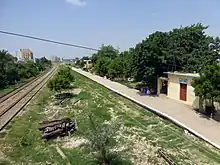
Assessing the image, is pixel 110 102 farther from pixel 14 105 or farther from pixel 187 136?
pixel 187 136

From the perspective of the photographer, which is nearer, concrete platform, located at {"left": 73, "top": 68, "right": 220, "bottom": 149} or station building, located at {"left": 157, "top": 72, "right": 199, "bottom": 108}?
concrete platform, located at {"left": 73, "top": 68, "right": 220, "bottom": 149}

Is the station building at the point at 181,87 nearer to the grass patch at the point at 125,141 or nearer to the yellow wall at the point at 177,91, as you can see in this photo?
the yellow wall at the point at 177,91

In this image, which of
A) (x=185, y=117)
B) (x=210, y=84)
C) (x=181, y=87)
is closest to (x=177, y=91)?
(x=181, y=87)

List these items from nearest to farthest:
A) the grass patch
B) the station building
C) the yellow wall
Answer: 1. the grass patch
2. the yellow wall
3. the station building

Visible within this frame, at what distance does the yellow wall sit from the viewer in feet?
71.5

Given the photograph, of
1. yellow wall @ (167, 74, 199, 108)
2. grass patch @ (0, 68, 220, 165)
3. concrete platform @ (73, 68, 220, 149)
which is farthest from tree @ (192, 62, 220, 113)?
yellow wall @ (167, 74, 199, 108)

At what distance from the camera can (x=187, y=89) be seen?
2298cm

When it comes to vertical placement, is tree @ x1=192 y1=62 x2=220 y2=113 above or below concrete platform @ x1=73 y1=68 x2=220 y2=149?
above

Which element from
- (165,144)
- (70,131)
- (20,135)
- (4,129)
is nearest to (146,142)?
(165,144)

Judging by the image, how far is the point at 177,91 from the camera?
24.8m

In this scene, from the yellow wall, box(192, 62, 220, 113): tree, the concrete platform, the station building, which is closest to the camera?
the concrete platform

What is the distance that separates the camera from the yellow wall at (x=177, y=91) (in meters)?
21.8

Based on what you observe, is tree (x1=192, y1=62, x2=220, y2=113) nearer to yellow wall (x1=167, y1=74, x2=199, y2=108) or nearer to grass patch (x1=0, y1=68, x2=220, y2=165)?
grass patch (x1=0, y1=68, x2=220, y2=165)

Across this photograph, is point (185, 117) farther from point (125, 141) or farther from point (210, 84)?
point (125, 141)
